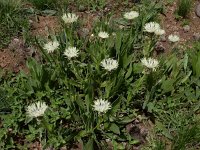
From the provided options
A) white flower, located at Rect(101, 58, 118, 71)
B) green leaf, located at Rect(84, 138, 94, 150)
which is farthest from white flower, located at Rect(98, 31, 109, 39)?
green leaf, located at Rect(84, 138, 94, 150)

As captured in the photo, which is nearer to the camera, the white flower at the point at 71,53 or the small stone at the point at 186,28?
the white flower at the point at 71,53

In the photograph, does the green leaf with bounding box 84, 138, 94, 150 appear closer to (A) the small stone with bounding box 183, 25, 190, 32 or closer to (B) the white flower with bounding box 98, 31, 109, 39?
(B) the white flower with bounding box 98, 31, 109, 39

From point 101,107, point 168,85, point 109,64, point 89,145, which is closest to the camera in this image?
point 101,107

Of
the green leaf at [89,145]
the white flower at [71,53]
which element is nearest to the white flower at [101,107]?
the green leaf at [89,145]

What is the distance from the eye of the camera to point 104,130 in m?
3.31

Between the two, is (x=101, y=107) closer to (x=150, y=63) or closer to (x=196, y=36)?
(x=150, y=63)

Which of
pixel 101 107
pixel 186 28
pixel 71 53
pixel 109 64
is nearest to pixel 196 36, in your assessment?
pixel 186 28

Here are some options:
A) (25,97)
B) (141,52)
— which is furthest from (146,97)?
(25,97)

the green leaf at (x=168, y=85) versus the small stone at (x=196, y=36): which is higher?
the small stone at (x=196, y=36)

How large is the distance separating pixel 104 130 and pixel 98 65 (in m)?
0.60

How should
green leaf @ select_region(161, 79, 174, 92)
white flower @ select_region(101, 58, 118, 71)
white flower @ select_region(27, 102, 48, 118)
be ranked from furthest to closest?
1. green leaf @ select_region(161, 79, 174, 92)
2. white flower @ select_region(101, 58, 118, 71)
3. white flower @ select_region(27, 102, 48, 118)

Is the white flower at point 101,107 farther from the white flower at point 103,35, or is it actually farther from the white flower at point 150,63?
the white flower at point 103,35

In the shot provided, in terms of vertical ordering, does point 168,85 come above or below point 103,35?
below

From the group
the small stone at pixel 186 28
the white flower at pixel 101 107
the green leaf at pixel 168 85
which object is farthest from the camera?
the small stone at pixel 186 28
